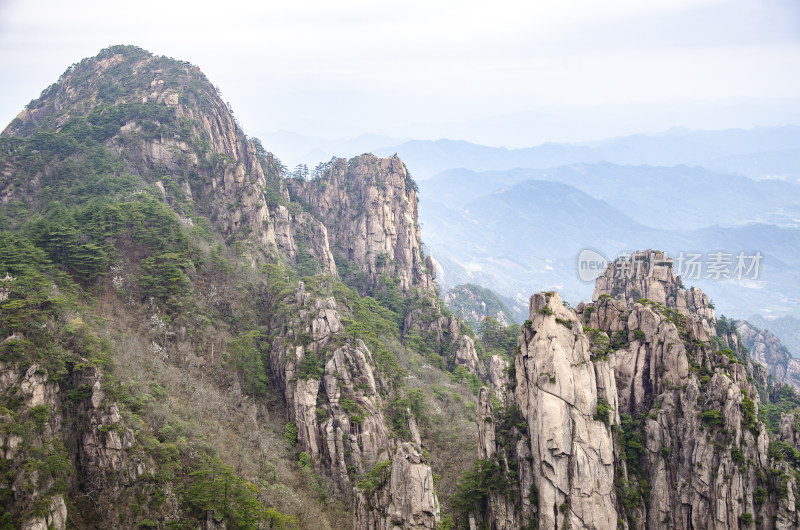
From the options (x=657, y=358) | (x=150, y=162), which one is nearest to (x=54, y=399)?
(x=657, y=358)

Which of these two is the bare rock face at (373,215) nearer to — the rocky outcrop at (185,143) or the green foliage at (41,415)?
the rocky outcrop at (185,143)

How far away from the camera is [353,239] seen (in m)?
80.6

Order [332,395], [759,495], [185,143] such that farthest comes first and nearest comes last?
[185,143] < [332,395] < [759,495]

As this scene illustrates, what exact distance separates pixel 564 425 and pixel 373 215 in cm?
5483

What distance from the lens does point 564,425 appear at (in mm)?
28734

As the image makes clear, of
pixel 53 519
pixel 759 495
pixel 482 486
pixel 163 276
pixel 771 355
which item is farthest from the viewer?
pixel 771 355

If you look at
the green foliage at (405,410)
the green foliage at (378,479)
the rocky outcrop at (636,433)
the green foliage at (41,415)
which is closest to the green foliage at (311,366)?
the green foliage at (405,410)

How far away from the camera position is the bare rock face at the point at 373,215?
257 ft

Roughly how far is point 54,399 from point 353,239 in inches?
2153

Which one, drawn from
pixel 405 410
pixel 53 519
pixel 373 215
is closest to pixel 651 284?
pixel 405 410

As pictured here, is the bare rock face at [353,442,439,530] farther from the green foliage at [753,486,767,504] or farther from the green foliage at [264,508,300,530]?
the green foliage at [753,486,767,504]

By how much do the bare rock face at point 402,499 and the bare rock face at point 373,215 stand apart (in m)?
47.2

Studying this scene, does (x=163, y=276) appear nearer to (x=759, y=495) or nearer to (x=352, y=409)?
(x=352, y=409)

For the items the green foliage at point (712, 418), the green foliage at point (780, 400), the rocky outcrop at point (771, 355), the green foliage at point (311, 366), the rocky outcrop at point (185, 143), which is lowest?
the rocky outcrop at point (771, 355)
